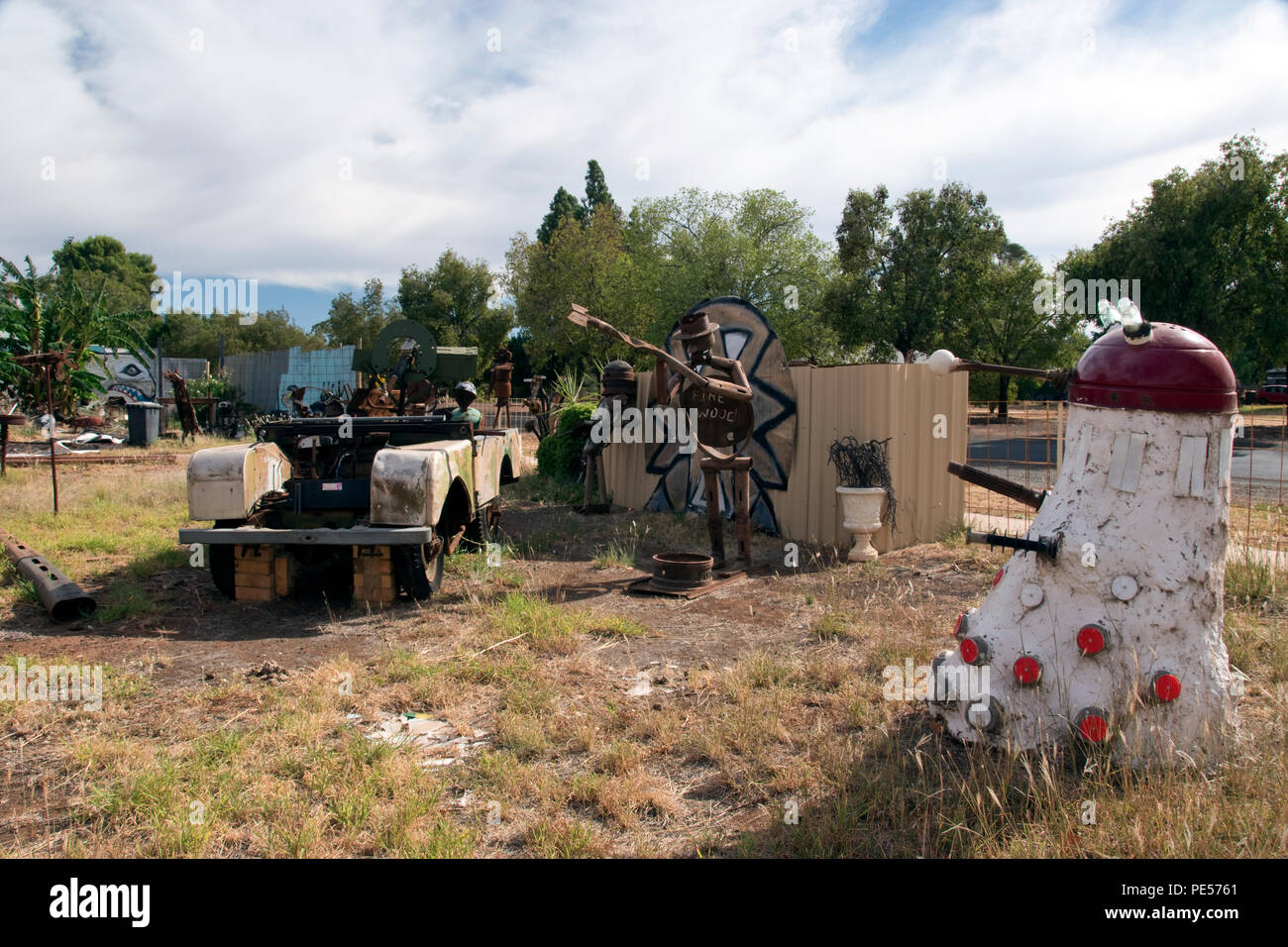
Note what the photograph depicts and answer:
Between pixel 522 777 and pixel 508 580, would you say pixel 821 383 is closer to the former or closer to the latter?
pixel 508 580

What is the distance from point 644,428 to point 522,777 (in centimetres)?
791

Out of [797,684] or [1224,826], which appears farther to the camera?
[797,684]

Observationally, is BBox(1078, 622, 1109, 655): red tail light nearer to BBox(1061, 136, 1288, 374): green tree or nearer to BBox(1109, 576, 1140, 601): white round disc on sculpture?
BBox(1109, 576, 1140, 601): white round disc on sculpture

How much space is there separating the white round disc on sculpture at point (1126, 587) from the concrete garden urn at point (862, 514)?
4.86m

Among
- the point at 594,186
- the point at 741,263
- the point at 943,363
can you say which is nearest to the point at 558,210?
the point at 594,186

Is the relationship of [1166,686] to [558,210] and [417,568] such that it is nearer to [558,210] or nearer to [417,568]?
[417,568]

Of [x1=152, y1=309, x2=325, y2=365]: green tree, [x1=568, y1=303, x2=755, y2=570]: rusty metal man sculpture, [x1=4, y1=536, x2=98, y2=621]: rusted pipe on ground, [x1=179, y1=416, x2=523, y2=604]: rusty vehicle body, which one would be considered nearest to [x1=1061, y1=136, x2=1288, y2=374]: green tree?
[x1=568, y1=303, x2=755, y2=570]: rusty metal man sculpture

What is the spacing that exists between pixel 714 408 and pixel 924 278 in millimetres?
24894

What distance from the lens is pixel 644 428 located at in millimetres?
11219

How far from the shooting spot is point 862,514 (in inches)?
319

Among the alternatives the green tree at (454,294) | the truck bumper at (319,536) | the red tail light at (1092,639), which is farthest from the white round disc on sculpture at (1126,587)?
the green tree at (454,294)

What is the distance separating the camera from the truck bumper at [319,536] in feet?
19.0
